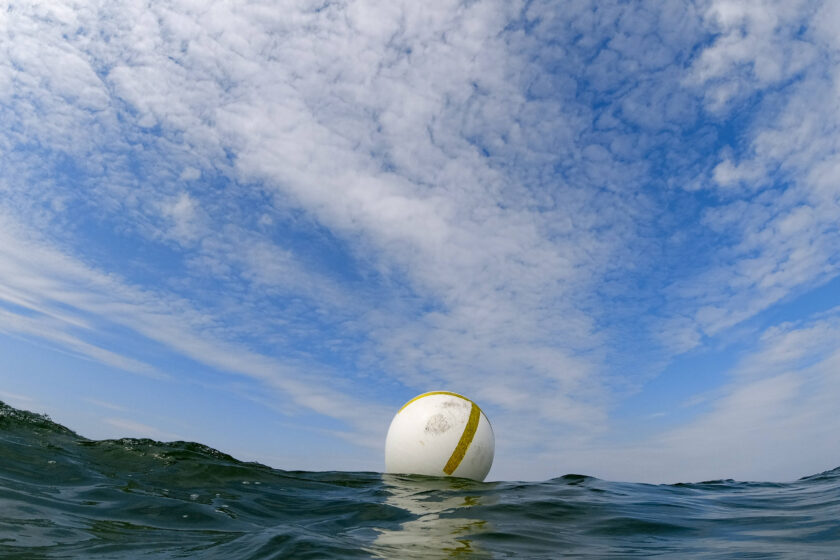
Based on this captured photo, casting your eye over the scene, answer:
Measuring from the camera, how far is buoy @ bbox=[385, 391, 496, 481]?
10.3 m

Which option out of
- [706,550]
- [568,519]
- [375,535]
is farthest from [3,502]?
[706,550]

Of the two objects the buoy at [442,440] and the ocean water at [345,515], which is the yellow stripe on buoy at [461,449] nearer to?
the buoy at [442,440]

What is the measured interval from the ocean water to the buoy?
302mm

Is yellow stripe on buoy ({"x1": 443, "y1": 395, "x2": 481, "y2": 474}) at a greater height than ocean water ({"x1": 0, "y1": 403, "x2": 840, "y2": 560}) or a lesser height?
greater

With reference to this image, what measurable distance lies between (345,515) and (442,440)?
10.2 ft

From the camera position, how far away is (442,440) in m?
10.3

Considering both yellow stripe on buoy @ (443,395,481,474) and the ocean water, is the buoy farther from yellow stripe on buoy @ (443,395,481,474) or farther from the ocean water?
the ocean water

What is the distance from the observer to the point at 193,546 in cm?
555

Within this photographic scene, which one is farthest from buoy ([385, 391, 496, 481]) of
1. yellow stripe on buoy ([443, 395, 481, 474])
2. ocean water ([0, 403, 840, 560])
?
ocean water ([0, 403, 840, 560])

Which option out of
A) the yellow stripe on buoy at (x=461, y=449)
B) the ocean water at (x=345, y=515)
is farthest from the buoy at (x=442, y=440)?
the ocean water at (x=345, y=515)

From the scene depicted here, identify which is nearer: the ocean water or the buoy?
the ocean water

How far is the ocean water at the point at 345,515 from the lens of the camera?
544 centimetres

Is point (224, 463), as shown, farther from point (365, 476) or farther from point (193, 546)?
point (193, 546)

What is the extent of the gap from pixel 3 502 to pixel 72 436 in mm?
7725
